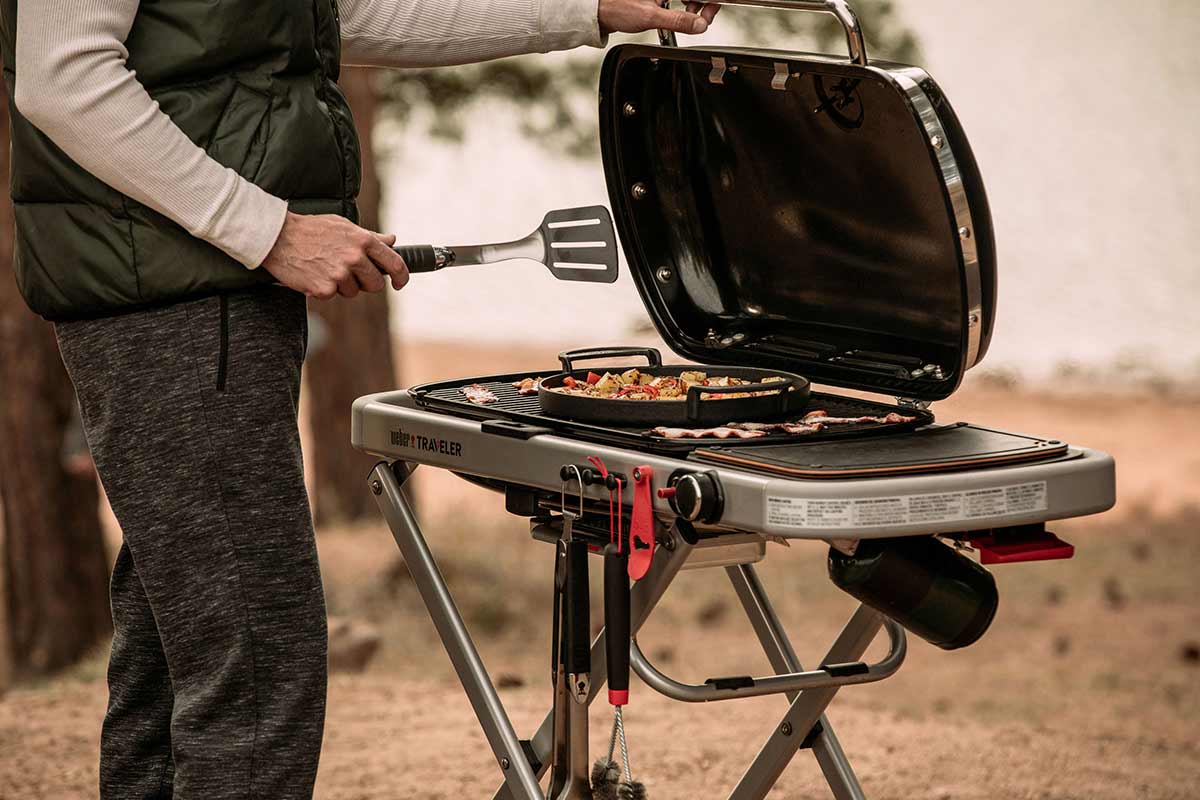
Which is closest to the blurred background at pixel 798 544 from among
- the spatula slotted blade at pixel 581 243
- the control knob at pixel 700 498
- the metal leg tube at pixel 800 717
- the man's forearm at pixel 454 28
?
the metal leg tube at pixel 800 717

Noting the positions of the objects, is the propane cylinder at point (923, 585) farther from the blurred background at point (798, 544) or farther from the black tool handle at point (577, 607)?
the blurred background at point (798, 544)

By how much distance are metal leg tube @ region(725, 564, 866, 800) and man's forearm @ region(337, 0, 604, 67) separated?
100 cm

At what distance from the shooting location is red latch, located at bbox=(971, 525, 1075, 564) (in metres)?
2.04

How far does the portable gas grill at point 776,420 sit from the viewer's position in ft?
6.51

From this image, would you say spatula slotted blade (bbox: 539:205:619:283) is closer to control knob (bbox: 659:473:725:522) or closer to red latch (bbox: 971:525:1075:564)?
control knob (bbox: 659:473:725:522)

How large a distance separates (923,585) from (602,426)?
0.51 meters

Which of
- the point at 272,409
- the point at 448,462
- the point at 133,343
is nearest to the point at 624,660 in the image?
the point at 448,462

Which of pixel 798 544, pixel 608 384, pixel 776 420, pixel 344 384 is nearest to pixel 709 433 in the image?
pixel 776 420

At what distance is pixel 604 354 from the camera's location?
2.71 meters

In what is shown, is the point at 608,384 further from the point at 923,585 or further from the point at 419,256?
the point at 923,585

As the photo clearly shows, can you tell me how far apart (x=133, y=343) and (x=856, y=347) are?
1.13 meters

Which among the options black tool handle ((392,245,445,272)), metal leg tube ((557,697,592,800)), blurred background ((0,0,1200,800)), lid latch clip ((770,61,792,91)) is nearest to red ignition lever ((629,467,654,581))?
metal leg tube ((557,697,592,800))

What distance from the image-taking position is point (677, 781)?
12.8ft

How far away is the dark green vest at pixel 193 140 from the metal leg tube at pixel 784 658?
1.11 meters
